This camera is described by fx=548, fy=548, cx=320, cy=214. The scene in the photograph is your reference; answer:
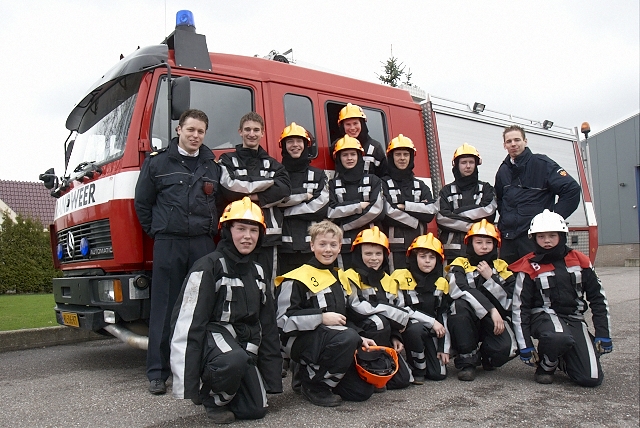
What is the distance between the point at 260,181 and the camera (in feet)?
14.1

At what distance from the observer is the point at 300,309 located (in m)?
3.74

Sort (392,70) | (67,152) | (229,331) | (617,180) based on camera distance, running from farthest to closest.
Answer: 1. (617,180)
2. (392,70)
3. (67,152)
4. (229,331)

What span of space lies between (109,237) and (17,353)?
2.79 meters

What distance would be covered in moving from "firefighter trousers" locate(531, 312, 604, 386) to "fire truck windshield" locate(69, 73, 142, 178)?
3649 mm

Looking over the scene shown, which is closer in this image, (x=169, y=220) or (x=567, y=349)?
(x=169, y=220)

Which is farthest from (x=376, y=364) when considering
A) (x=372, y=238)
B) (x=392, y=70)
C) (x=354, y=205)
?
(x=392, y=70)

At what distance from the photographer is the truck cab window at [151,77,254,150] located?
4.40m

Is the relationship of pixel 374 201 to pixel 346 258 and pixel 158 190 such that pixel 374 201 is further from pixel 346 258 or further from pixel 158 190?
pixel 158 190

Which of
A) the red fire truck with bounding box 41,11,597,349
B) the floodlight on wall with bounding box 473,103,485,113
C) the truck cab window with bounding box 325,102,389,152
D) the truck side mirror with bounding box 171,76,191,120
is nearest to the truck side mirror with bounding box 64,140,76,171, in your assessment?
the red fire truck with bounding box 41,11,597,349

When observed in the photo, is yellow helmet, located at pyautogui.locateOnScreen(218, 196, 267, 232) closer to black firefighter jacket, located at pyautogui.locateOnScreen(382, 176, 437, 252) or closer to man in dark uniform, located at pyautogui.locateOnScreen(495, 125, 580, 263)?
black firefighter jacket, located at pyautogui.locateOnScreen(382, 176, 437, 252)

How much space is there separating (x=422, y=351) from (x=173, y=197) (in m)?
2.25

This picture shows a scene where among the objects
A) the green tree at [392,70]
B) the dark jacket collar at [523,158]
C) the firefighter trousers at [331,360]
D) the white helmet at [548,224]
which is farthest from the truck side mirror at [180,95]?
the green tree at [392,70]

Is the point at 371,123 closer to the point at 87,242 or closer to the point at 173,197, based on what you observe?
the point at 173,197

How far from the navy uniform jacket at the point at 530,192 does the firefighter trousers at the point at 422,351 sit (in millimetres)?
1461
